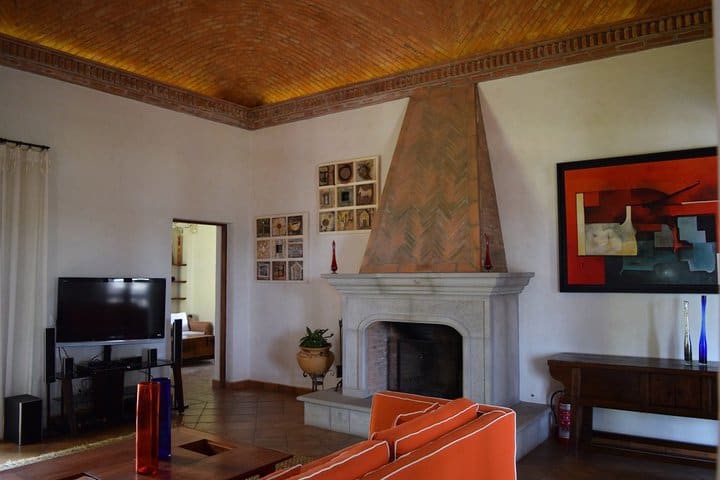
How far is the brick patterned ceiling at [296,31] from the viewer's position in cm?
561

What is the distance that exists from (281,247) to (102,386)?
2787mm

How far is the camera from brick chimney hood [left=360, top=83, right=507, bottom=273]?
562cm

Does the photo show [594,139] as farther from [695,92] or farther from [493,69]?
[493,69]

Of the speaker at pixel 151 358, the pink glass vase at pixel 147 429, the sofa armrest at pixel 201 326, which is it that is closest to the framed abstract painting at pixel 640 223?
the pink glass vase at pixel 147 429

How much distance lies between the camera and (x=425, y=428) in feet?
8.31

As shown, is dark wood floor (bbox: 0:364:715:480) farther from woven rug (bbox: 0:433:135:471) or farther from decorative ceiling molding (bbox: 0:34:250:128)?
decorative ceiling molding (bbox: 0:34:250:128)

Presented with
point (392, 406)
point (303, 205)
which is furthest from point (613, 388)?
point (303, 205)

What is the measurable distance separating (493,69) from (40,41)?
475 cm

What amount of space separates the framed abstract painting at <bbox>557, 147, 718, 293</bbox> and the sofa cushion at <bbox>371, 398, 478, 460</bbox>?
303 centimetres

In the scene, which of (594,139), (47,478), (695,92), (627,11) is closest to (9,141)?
(47,478)

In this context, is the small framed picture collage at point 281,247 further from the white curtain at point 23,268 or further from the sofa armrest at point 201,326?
the sofa armrest at point 201,326

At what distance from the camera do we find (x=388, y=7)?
5898 millimetres

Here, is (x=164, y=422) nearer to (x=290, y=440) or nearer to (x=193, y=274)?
(x=290, y=440)

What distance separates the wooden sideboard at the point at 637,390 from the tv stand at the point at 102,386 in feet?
14.0
